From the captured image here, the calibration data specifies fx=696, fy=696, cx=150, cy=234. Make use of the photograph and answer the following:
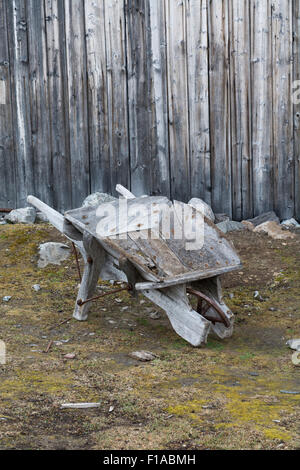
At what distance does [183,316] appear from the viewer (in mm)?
4672

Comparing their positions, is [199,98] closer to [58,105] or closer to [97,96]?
[97,96]

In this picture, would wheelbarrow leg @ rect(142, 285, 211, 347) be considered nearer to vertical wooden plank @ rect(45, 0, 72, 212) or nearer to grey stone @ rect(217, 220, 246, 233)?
grey stone @ rect(217, 220, 246, 233)

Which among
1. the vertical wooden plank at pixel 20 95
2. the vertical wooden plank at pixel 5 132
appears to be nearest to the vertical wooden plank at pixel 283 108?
the vertical wooden plank at pixel 20 95

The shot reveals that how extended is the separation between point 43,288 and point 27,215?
190 cm

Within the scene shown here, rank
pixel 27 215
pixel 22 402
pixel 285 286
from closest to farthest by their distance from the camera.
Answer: pixel 22 402 < pixel 285 286 < pixel 27 215

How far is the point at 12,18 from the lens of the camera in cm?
786

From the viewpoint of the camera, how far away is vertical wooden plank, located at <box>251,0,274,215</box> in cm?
704

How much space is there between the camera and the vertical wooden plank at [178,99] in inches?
286

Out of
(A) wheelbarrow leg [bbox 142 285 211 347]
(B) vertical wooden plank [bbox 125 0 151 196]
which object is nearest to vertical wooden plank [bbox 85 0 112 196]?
(B) vertical wooden plank [bbox 125 0 151 196]

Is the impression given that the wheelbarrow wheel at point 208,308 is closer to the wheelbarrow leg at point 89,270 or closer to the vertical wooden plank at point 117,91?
the wheelbarrow leg at point 89,270

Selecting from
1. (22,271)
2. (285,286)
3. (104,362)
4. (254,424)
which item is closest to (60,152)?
(22,271)

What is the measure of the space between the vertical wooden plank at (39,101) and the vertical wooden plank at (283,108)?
254 centimetres

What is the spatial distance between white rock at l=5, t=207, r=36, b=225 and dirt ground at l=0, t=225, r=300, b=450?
1161 millimetres

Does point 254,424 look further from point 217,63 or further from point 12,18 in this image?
point 12,18
